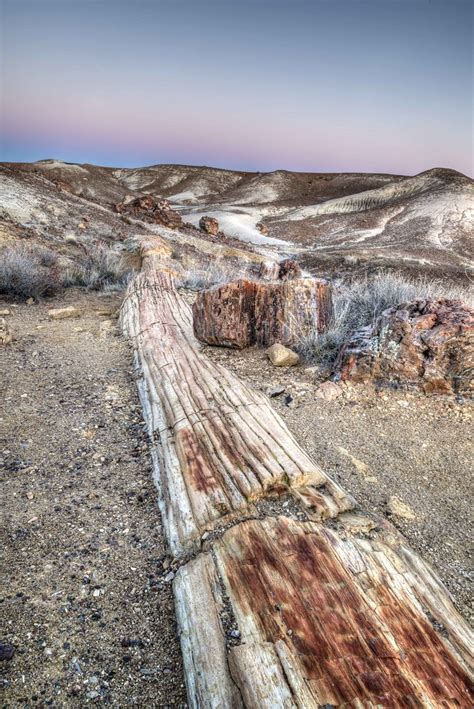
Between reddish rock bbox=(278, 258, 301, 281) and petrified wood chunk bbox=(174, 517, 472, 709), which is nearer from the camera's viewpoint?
petrified wood chunk bbox=(174, 517, 472, 709)

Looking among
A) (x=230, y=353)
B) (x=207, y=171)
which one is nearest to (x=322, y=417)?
(x=230, y=353)

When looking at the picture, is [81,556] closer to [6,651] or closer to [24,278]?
[6,651]

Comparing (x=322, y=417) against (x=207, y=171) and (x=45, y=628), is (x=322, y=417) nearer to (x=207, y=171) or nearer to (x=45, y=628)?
(x=45, y=628)

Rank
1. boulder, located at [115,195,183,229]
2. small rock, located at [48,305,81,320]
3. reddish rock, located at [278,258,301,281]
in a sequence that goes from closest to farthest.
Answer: small rock, located at [48,305,81,320] < reddish rock, located at [278,258,301,281] < boulder, located at [115,195,183,229]

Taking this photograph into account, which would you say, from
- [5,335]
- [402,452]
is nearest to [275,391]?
[402,452]

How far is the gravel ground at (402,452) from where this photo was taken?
2.04 meters

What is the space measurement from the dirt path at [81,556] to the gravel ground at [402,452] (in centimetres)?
118

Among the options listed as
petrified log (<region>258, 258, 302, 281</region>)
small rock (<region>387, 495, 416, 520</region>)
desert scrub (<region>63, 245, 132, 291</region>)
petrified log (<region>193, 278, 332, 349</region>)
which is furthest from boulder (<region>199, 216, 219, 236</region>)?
small rock (<region>387, 495, 416, 520</region>)

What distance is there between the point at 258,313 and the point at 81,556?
10.1 ft

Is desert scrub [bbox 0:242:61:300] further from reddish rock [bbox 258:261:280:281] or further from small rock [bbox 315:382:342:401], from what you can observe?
small rock [bbox 315:382:342:401]

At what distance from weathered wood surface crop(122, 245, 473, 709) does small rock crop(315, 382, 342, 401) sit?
0.97m

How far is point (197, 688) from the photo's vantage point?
1.23 metres

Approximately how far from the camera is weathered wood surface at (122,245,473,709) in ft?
3.81

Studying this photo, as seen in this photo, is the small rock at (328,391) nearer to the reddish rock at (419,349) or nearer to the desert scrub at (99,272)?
the reddish rock at (419,349)
